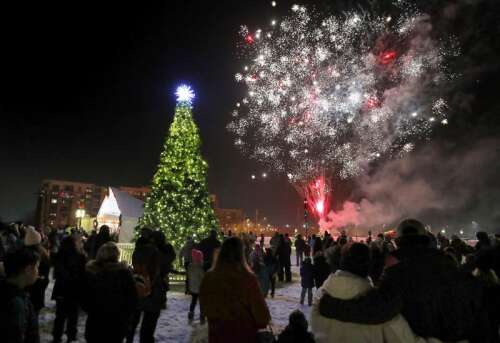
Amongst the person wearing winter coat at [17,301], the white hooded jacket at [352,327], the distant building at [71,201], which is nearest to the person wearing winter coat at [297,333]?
the white hooded jacket at [352,327]

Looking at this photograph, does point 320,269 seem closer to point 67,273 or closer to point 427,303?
point 67,273

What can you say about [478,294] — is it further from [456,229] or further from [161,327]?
[456,229]

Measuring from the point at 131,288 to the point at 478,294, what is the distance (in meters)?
3.39

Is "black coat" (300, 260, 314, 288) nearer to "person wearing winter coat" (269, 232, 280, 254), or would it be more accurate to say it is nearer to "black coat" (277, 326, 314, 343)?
"person wearing winter coat" (269, 232, 280, 254)

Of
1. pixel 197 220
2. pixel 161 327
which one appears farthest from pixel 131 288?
pixel 197 220

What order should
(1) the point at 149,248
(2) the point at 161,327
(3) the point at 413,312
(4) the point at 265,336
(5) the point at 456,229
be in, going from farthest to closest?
(5) the point at 456,229 → (2) the point at 161,327 → (1) the point at 149,248 → (4) the point at 265,336 → (3) the point at 413,312

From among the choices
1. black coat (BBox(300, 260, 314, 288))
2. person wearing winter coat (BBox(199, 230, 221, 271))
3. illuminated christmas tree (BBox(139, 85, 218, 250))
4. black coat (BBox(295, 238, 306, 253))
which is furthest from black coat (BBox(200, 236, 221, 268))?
black coat (BBox(295, 238, 306, 253))

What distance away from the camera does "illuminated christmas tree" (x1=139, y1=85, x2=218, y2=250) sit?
1830 cm

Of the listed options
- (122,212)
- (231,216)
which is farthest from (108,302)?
Answer: (231,216)

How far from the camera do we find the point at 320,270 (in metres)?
11.6

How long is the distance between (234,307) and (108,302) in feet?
5.04

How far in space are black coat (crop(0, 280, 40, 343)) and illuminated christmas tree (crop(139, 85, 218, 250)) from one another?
1505 centimetres

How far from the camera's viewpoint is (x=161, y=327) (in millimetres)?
8781

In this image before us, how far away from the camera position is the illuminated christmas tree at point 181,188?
18297 millimetres
